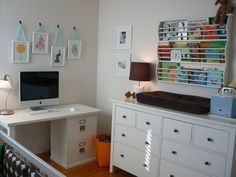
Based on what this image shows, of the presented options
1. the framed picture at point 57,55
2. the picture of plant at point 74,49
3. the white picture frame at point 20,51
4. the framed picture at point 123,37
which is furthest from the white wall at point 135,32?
the white picture frame at point 20,51

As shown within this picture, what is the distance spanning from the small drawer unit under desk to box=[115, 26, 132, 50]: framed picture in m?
1.04

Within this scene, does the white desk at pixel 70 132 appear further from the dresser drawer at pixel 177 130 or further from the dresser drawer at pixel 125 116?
the dresser drawer at pixel 177 130

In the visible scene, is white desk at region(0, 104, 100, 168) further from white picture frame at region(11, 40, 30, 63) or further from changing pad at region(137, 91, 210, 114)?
changing pad at region(137, 91, 210, 114)

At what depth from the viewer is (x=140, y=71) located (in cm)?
312

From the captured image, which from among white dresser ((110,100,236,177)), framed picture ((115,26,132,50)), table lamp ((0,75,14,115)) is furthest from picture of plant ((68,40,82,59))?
white dresser ((110,100,236,177))

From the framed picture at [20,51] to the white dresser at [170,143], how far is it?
125 centimetres

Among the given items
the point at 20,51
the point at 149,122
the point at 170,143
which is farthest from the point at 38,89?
the point at 170,143

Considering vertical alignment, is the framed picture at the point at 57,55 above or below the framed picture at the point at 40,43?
below

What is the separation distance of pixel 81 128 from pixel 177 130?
1.31 metres

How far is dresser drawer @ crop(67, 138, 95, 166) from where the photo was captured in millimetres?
3230

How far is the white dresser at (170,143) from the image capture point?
7.16 ft

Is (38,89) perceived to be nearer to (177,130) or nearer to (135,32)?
(135,32)

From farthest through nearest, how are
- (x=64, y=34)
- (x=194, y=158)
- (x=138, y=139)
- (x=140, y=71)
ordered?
(x=64, y=34) < (x=140, y=71) < (x=138, y=139) < (x=194, y=158)

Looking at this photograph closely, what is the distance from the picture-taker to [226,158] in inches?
84.7
